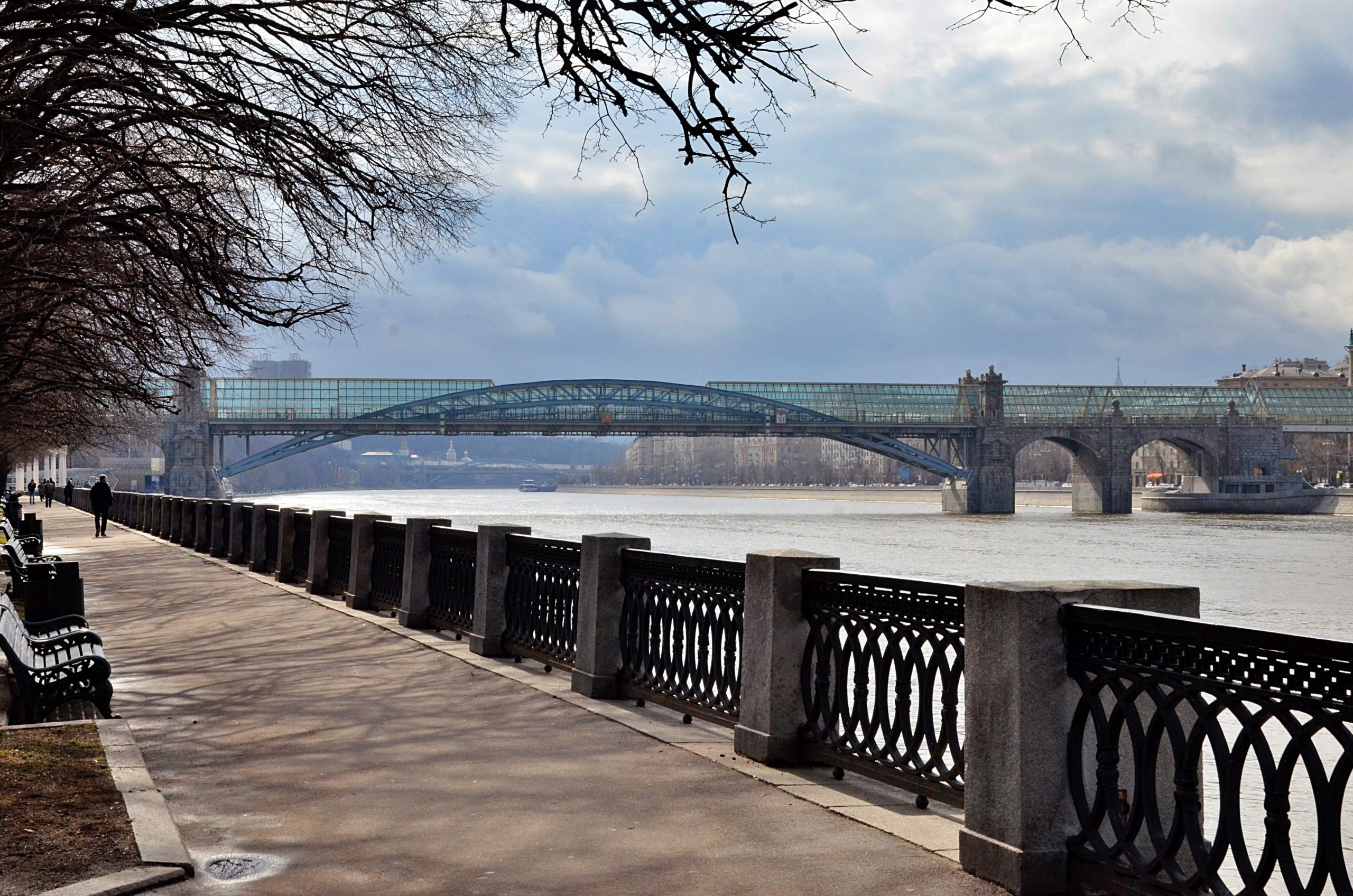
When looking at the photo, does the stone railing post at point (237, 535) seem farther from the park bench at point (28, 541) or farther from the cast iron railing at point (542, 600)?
the cast iron railing at point (542, 600)

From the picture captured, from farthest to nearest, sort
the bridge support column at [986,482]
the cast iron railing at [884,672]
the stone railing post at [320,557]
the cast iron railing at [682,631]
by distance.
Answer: the bridge support column at [986,482] → the stone railing post at [320,557] → the cast iron railing at [682,631] → the cast iron railing at [884,672]

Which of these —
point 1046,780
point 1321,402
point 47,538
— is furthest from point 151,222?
point 1321,402

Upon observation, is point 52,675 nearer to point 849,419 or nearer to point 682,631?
point 682,631

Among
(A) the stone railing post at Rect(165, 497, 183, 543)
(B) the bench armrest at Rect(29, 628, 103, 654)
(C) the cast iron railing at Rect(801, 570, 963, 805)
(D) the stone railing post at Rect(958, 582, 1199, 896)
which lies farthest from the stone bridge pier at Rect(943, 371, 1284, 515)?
(D) the stone railing post at Rect(958, 582, 1199, 896)

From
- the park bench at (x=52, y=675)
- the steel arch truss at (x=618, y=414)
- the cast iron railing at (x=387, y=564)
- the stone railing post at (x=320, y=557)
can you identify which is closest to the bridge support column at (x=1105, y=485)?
the steel arch truss at (x=618, y=414)

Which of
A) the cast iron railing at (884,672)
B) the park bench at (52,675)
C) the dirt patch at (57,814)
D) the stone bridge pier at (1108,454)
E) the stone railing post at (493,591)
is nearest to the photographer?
the dirt patch at (57,814)

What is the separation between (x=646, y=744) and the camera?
7805 mm

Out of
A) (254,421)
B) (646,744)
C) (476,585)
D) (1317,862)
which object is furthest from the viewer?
(254,421)

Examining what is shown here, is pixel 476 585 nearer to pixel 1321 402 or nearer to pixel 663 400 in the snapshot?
pixel 663 400

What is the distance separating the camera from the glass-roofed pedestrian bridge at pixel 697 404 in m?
109

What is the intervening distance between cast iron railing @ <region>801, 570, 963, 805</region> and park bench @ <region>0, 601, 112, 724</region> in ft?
14.5

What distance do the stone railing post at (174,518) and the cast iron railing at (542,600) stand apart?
78.3 ft

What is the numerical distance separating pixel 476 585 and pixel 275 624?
3652 millimetres

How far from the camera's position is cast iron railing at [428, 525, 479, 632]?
A: 12688mm
